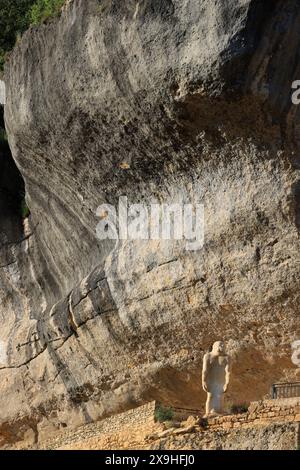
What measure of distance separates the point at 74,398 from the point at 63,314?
1638 mm

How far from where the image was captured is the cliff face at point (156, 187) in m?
20.1

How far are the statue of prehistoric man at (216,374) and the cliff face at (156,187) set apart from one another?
1537mm

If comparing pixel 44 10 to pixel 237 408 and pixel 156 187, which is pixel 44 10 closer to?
pixel 156 187

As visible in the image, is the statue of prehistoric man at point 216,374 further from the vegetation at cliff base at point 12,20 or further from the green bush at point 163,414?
the vegetation at cliff base at point 12,20

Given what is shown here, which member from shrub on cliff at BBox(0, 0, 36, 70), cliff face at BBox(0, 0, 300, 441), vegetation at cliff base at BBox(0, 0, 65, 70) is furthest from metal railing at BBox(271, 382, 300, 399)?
shrub on cliff at BBox(0, 0, 36, 70)

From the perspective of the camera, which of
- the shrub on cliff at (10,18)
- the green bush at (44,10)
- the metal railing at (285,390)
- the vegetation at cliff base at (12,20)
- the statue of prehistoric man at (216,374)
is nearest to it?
the statue of prehistoric man at (216,374)

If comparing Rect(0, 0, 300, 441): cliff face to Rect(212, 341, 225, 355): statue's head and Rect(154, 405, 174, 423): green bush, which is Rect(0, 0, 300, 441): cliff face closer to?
Rect(212, 341, 225, 355): statue's head

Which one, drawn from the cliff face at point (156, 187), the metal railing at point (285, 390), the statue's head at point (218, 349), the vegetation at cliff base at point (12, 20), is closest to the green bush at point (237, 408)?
the metal railing at point (285, 390)

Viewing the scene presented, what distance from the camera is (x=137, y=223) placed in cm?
2355

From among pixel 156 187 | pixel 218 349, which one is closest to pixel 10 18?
pixel 156 187

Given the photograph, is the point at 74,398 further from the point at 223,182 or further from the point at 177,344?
the point at 223,182
